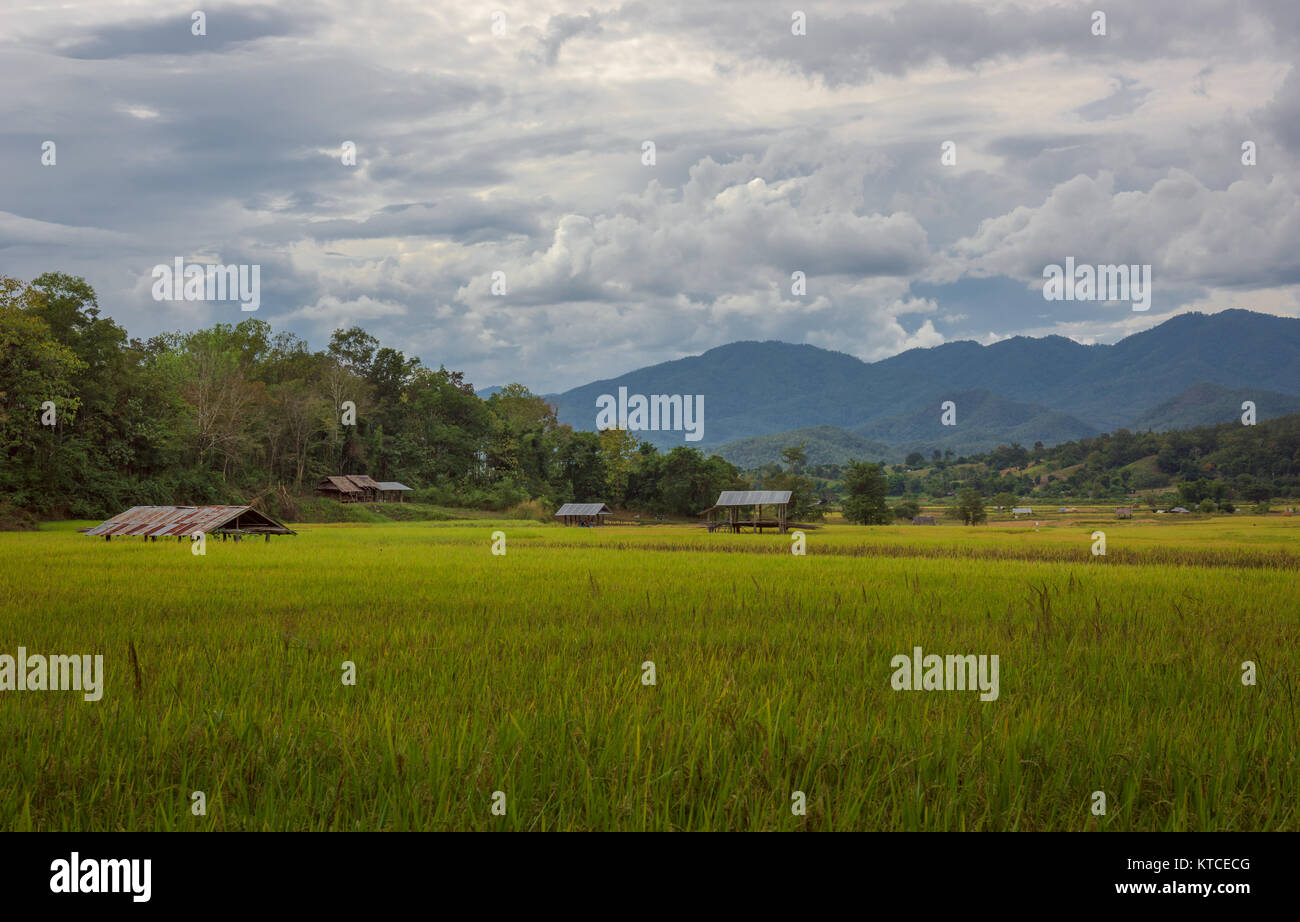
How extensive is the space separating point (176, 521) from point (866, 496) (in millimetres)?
53602

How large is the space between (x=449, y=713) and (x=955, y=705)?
10.1ft

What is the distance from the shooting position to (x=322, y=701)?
4992 mm

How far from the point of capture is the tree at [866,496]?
2710 inches

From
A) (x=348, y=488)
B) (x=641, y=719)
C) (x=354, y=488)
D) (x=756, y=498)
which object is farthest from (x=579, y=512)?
(x=641, y=719)

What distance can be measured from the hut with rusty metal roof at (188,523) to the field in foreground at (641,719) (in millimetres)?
19320

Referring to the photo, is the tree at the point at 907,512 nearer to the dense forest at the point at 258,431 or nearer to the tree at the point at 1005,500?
the tree at the point at 1005,500

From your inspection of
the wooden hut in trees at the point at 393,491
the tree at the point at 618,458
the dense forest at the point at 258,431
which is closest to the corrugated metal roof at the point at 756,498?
the dense forest at the point at 258,431

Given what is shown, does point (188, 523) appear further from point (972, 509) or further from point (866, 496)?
point (972, 509)

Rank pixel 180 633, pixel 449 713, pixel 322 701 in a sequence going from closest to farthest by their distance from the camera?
1. pixel 449 713
2. pixel 322 701
3. pixel 180 633

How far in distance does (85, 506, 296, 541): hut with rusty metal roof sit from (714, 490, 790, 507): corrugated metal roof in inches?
1196

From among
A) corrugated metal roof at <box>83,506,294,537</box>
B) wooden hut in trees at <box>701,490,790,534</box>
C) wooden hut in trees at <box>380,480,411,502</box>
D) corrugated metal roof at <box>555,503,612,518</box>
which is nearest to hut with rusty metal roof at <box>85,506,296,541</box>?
corrugated metal roof at <box>83,506,294,537</box>

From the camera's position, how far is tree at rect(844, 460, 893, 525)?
226ft
